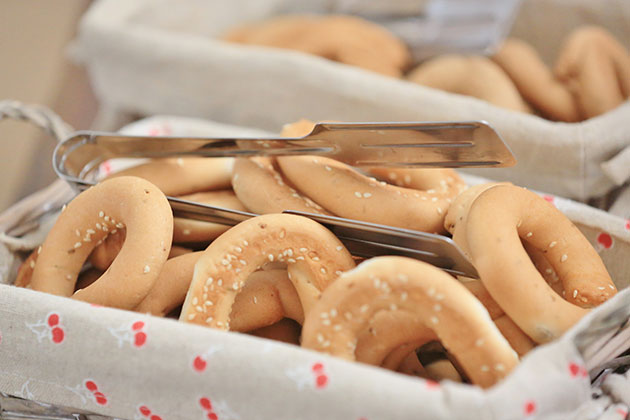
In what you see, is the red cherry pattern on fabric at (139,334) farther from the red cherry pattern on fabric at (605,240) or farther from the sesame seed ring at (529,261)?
the red cherry pattern on fabric at (605,240)

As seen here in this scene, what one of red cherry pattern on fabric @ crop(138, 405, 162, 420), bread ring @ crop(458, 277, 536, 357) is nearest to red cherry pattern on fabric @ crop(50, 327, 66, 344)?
red cherry pattern on fabric @ crop(138, 405, 162, 420)

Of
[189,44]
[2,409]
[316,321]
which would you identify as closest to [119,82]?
[189,44]

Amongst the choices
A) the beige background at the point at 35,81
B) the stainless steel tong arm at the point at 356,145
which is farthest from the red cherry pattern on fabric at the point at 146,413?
the beige background at the point at 35,81

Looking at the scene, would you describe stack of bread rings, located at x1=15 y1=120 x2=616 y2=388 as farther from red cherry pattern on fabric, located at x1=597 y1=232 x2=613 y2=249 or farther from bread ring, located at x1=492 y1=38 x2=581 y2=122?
bread ring, located at x1=492 y1=38 x2=581 y2=122

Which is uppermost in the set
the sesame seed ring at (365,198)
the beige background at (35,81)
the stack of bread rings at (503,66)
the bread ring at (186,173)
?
the stack of bread rings at (503,66)

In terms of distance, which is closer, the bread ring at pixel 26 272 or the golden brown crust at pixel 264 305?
the golden brown crust at pixel 264 305

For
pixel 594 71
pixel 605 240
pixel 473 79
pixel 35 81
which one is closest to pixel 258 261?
pixel 605 240

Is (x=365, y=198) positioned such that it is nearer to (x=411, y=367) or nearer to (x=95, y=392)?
(x=411, y=367)
